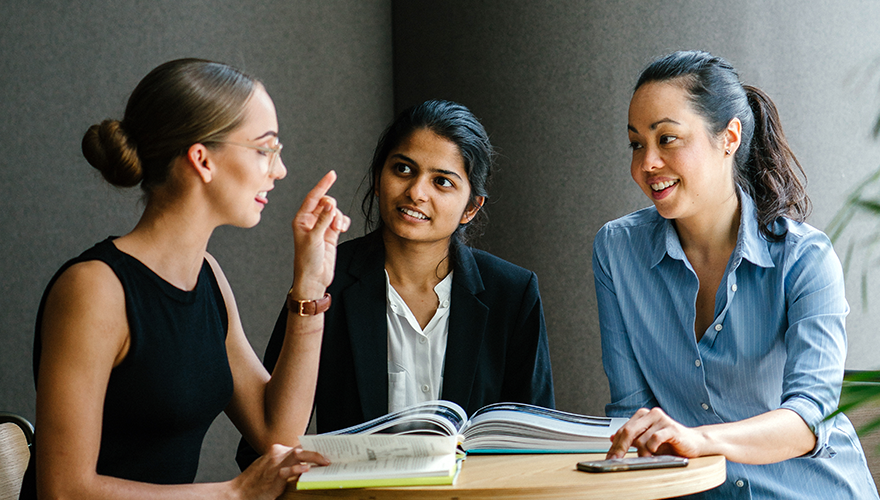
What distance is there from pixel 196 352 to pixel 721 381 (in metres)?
1.14

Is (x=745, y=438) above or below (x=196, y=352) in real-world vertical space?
below

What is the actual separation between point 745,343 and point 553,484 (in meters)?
0.83

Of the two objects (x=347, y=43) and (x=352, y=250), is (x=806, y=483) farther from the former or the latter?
(x=347, y=43)

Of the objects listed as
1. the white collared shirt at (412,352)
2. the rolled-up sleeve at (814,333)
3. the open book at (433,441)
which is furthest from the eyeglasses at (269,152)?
the rolled-up sleeve at (814,333)

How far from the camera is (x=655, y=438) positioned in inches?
45.9

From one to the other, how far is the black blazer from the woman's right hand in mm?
663

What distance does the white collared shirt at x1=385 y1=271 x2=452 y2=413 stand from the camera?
74.9 inches

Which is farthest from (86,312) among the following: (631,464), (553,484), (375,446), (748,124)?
(748,124)

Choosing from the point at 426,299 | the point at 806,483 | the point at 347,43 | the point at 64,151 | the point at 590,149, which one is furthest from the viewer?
the point at 347,43

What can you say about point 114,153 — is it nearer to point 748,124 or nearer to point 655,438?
point 655,438

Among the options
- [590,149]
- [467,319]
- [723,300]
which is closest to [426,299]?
[467,319]

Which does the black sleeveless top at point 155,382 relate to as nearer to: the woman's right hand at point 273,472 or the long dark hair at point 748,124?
the woman's right hand at point 273,472

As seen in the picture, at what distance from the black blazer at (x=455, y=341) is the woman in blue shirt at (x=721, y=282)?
230 millimetres

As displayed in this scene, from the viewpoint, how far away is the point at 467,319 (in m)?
1.95
